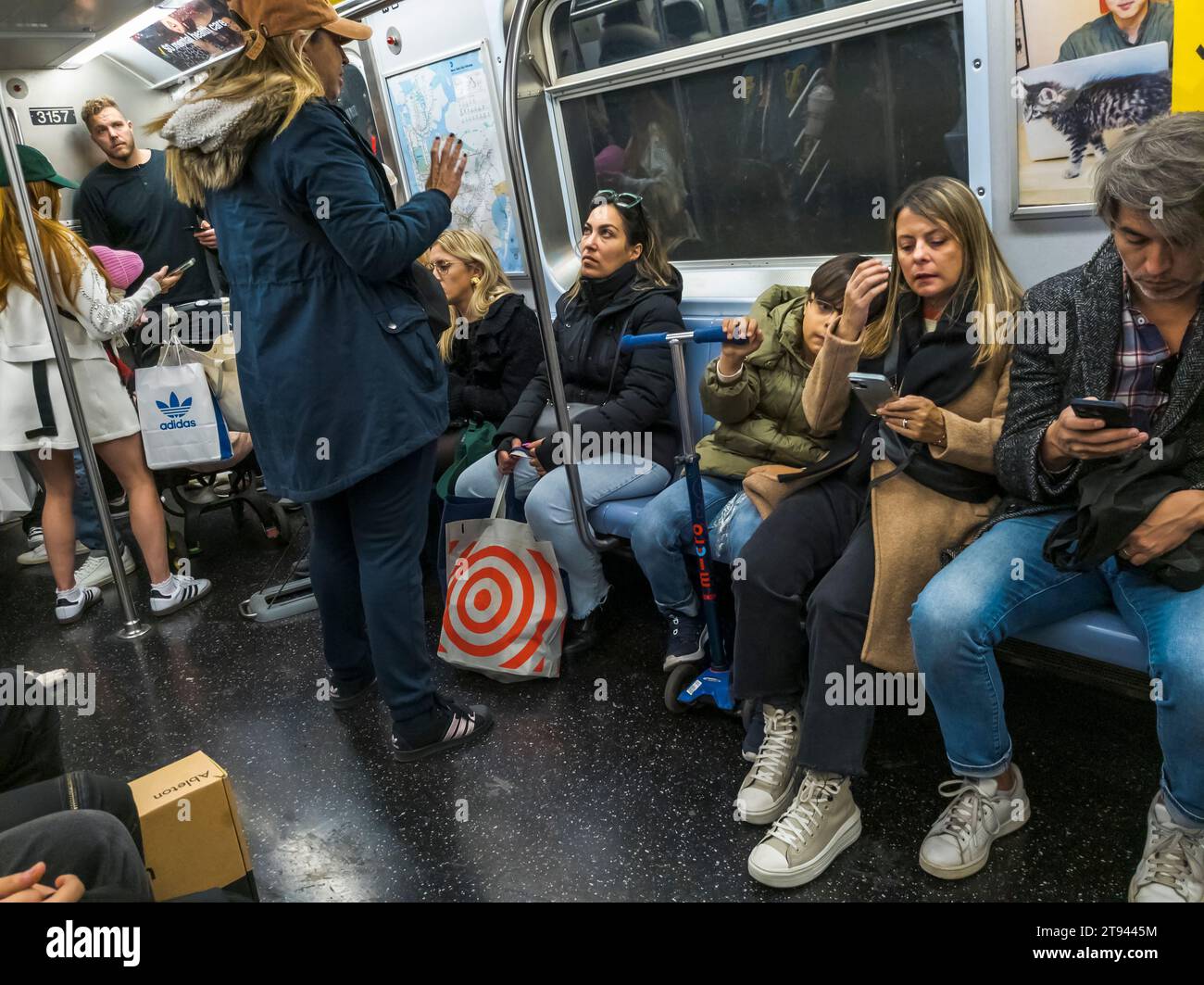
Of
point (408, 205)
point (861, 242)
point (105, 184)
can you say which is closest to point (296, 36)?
point (408, 205)

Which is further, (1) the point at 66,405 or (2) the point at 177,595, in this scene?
(2) the point at 177,595

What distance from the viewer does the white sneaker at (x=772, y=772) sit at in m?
2.43

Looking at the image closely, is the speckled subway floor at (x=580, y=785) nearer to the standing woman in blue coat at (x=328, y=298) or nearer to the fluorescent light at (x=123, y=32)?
the standing woman in blue coat at (x=328, y=298)

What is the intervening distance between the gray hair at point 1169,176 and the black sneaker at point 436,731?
2.20 metres

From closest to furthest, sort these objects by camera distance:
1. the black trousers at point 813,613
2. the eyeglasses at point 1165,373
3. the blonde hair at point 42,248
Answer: the eyeglasses at point 1165,373 → the black trousers at point 813,613 → the blonde hair at point 42,248

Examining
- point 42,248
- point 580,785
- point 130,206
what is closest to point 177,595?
point 42,248

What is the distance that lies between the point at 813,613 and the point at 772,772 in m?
0.44

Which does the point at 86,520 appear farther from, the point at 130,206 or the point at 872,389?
the point at 872,389

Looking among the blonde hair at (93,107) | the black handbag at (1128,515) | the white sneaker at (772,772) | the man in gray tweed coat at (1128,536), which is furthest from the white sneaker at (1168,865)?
the blonde hair at (93,107)

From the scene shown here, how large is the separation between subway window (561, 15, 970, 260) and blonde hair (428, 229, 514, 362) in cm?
56

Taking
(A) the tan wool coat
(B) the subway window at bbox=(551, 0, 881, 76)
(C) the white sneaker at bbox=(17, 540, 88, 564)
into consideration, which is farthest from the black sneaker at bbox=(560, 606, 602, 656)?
(C) the white sneaker at bbox=(17, 540, 88, 564)

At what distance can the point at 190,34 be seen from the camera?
5402 millimetres
